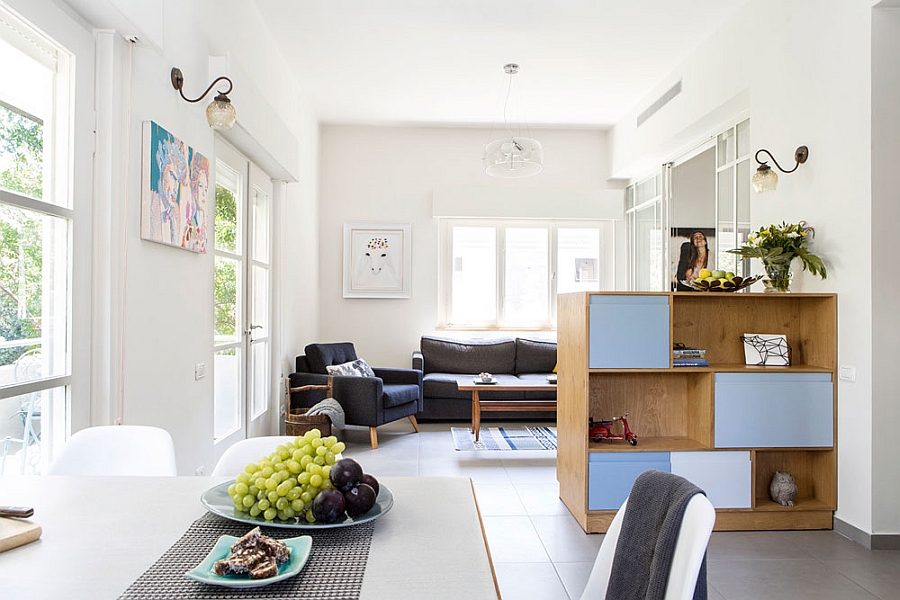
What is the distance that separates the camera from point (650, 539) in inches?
47.1

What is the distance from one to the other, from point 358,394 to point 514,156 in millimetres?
2399

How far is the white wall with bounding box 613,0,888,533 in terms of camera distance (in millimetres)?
2955

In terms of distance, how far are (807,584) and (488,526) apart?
4.80 feet

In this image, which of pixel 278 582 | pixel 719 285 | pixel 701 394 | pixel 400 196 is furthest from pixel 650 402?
pixel 400 196

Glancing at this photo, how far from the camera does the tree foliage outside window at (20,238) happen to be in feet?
6.03

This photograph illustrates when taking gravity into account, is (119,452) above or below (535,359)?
above

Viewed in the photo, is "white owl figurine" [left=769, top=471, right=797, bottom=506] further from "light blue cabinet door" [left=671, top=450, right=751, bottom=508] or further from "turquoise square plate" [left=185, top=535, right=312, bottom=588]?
"turquoise square plate" [left=185, top=535, right=312, bottom=588]

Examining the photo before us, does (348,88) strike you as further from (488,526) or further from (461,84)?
(488,526)

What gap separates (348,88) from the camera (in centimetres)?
578

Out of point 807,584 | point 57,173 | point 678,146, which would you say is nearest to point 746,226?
point 678,146

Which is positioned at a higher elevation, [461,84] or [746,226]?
[461,84]

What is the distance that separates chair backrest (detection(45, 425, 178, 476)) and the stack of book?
8.22 ft

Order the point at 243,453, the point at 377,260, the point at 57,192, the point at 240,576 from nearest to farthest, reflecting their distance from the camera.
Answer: the point at 240,576 → the point at 243,453 → the point at 57,192 → the point at 377,260

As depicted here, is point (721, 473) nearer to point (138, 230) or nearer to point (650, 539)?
point (650, 539)
